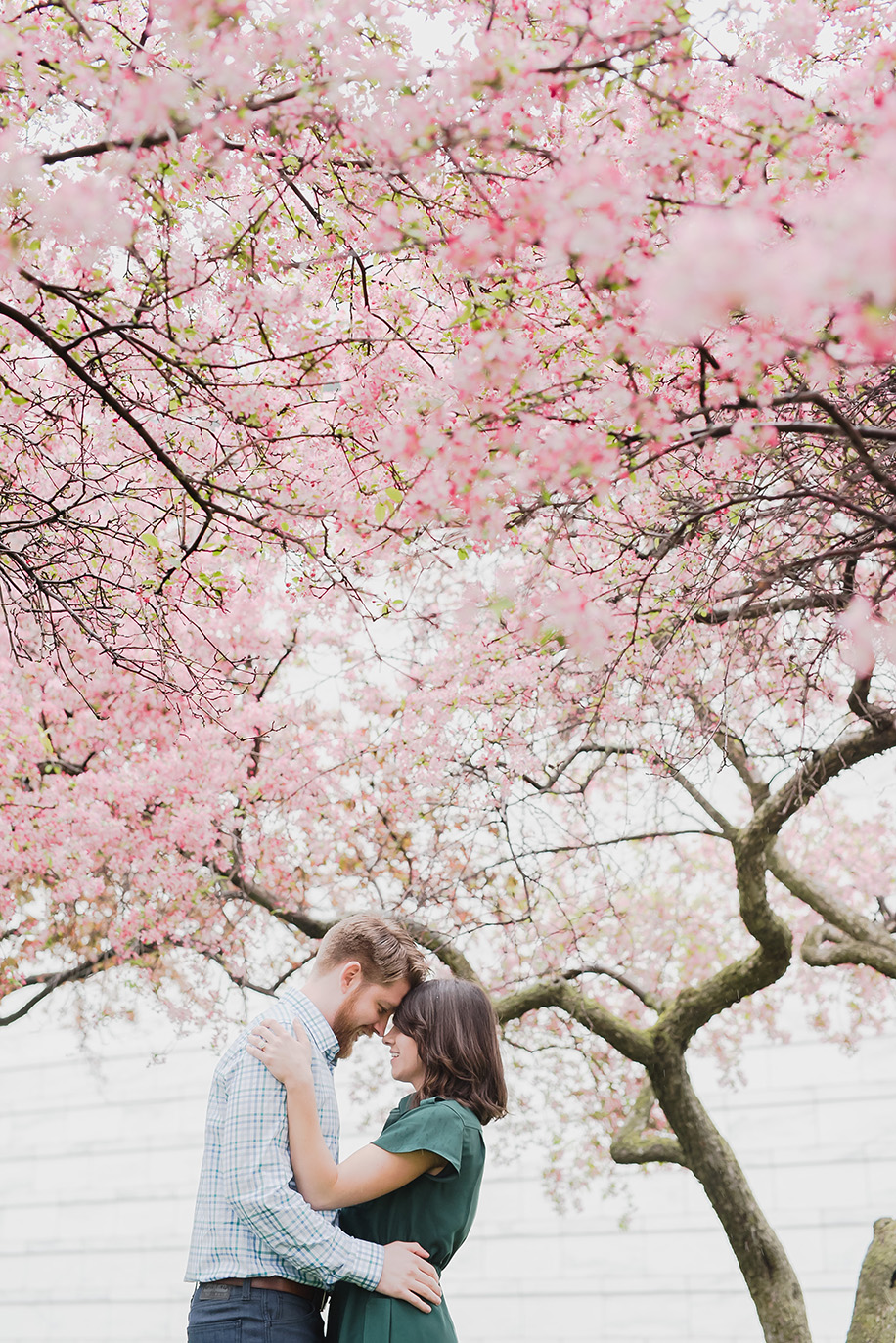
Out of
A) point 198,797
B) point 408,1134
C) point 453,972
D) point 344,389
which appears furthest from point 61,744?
point 408,1134

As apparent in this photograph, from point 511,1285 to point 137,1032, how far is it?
15.3ft

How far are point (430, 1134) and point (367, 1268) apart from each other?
25cm

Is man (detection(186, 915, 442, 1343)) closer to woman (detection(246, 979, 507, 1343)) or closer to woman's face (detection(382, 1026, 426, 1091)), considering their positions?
woman (detection(246, 979, 507, 1343))

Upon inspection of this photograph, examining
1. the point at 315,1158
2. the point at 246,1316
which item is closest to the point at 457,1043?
the point at 315,1158

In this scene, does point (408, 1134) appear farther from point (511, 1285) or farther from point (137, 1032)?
point (137, 1032)

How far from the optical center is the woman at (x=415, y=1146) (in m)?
2.19

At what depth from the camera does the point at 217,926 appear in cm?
563

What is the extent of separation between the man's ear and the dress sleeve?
0.87 feet

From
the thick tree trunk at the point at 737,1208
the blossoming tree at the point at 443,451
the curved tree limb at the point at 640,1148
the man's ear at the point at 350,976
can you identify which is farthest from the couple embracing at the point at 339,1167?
the curved tree limb at the point at 640,1148

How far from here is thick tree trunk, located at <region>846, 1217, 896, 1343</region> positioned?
4.75 meters

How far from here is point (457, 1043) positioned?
7.80 ft

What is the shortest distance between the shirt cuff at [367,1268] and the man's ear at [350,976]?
0.46 m

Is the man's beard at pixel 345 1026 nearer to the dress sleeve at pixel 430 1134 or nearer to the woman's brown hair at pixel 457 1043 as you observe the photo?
the woman's brown hair at pixel 457 1043

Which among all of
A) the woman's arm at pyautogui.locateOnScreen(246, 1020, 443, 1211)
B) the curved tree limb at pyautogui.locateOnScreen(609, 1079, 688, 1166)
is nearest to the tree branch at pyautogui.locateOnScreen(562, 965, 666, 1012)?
the curved tree limb at pyautogui.locateOnScreen(609, 1079, 688, 1166)
